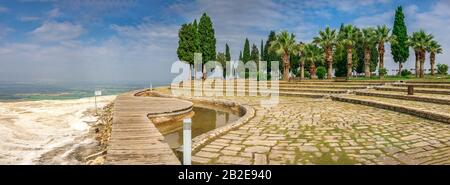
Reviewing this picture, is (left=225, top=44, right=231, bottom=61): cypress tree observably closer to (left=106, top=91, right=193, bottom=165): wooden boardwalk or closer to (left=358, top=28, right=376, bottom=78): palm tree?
(left=358, top=28, right=376, bottom=78): palm tree

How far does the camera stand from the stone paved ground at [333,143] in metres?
5.48

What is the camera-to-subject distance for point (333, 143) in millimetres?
6703

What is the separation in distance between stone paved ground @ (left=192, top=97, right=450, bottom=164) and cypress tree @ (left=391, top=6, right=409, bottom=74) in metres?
39.8

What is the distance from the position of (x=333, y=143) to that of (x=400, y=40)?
44.7 meters

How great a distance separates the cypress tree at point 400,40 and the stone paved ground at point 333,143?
3980cm

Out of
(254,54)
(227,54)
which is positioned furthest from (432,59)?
(227,54)

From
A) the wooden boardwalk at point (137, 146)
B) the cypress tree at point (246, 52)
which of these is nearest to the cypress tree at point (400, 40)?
the cypress tree at point (246, 52)

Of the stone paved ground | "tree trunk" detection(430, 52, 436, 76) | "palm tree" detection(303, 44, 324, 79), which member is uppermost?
"palm tree" detection(303, 44, 324, 79)

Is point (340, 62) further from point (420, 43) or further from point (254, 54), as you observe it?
point (254, 54)

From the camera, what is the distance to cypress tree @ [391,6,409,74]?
144 ft

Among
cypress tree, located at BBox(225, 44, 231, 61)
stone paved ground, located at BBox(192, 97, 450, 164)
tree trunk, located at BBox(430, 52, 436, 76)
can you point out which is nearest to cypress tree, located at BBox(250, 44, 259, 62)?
cypress tree, located at BBox(225, 44, 231, 61)
